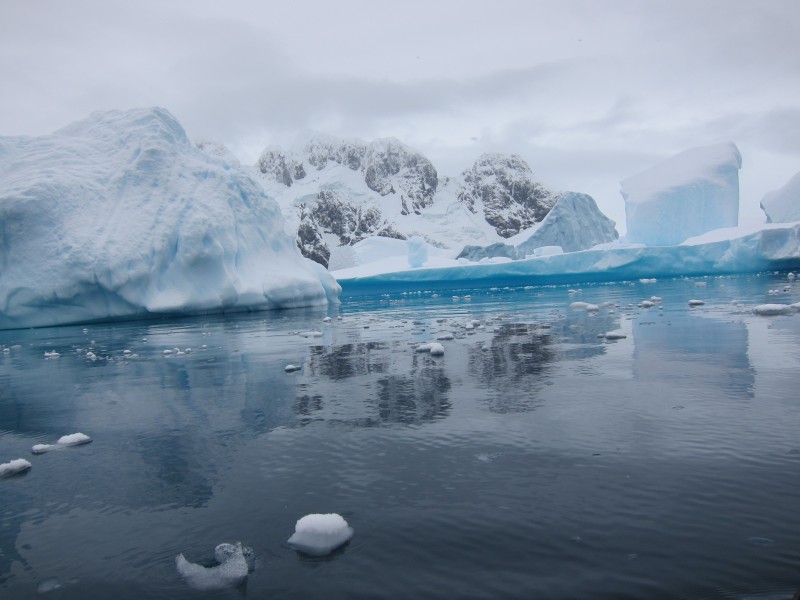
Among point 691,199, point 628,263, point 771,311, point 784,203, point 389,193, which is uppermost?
point 389,193

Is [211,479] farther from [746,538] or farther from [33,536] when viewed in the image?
[746,538]

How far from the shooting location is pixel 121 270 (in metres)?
20.2

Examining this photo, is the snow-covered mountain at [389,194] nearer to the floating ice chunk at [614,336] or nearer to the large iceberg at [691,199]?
the large iceberg at [691,199]

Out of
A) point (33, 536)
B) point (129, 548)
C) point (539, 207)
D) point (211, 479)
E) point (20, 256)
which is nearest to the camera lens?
point (129, 548)

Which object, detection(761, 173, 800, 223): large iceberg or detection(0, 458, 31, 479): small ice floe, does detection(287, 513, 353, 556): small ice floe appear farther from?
detection(761, 173, 800, 223): large iceberg

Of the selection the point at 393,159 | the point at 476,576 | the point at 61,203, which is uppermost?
the point at 393,159

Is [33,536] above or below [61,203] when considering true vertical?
below

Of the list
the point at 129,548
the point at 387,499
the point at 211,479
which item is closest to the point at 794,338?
the point at 387,499

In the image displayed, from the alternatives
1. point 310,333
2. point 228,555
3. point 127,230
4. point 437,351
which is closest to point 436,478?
point 228,555

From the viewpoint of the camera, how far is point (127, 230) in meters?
21.1

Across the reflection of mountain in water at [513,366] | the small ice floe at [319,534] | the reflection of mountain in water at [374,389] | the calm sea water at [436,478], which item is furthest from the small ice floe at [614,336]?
the small ice floe at [319,534]

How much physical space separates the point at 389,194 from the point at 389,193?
0.23m

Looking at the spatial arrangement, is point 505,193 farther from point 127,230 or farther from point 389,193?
point 127,230

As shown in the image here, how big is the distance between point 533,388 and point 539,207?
404 ft
